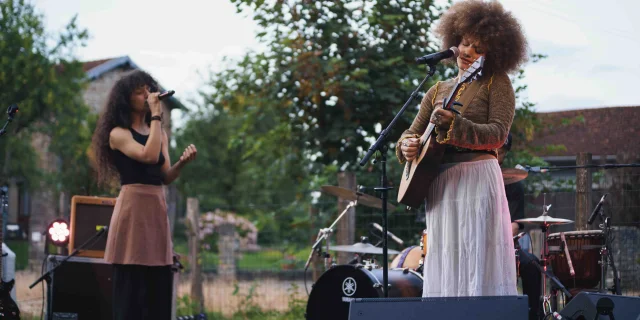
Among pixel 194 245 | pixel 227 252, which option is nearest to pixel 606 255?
pixel 194 245

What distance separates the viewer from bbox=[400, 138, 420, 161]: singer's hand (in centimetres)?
382

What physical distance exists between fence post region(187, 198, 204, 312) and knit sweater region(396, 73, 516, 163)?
5727 millimetres

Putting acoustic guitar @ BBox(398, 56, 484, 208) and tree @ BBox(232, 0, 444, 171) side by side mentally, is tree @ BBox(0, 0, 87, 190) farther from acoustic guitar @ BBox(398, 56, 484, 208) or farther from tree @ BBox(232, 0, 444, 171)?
acoustic guitar @ BBox(398, 56, 484, 208)

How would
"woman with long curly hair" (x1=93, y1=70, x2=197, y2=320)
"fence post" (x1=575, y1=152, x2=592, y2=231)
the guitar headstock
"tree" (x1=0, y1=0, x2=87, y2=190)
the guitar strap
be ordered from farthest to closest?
"tree" (x1=0, y1=0, x2=87, y2=190), "fence post" (x1=575, y1=152, x2=592, y2=231), "woman with long curly hair" (x1=93, y1=70, x2=197, y2=320), the guitar strap, the guitar headstock

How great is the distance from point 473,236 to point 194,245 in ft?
19.9

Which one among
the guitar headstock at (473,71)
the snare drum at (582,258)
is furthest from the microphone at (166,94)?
the snare drum at (582,258)

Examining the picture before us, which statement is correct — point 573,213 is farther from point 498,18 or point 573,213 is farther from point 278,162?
point 278,162

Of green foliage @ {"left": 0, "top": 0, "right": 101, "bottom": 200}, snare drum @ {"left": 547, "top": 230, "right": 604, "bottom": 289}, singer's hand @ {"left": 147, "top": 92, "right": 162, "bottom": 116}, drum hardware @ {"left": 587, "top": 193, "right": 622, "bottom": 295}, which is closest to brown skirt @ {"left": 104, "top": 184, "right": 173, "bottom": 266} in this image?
singer's hand @ {"left": 147, "top": 92, "right": 162, "bottom": 116}

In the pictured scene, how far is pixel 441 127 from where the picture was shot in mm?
3557

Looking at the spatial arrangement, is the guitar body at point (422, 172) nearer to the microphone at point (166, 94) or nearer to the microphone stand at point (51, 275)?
the microphone at point (166, 94)

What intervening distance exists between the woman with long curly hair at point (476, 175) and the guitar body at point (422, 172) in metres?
0.04

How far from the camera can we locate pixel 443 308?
317cm

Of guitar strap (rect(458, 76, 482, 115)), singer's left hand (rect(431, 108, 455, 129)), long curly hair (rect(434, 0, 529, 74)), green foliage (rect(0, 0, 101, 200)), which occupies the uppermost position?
green foliage (rect(0, 0, 101, 200))

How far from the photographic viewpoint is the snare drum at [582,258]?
19.2ft
